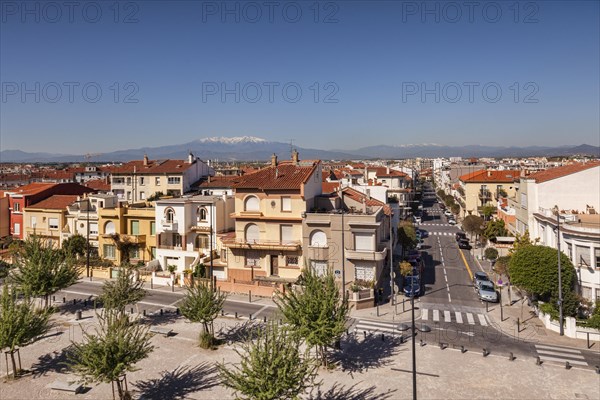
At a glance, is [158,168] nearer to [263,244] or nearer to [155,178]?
[155,178]

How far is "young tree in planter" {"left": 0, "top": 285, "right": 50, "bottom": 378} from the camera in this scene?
20.9 m

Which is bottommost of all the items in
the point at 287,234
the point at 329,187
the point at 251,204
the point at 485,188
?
the point at 287,234

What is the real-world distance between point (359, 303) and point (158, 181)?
4292 centimetres

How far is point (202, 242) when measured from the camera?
4366 cm

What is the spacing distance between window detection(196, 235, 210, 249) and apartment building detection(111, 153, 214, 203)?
2121 cm

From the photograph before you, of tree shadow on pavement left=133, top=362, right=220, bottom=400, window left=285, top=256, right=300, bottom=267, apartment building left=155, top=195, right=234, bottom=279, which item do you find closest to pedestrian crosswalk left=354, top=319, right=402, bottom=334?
window left=285, top=256, right=300, bottom=267

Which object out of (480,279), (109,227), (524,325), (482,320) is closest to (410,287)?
(480,279)

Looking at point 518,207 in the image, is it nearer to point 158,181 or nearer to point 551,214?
point 551,214

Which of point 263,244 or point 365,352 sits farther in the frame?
point 263,244

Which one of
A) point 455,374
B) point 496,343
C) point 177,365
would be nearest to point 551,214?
point 496,343

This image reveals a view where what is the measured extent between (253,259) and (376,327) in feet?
48.6

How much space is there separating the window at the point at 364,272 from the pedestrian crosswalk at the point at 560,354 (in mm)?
13425

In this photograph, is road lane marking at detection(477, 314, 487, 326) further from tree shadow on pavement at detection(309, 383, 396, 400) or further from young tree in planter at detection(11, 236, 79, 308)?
young tree in planter at detection(11, 236, 79, 308)

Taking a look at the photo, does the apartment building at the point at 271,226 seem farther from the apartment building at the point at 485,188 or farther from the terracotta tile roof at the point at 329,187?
the apartment building at the point at 485,188
